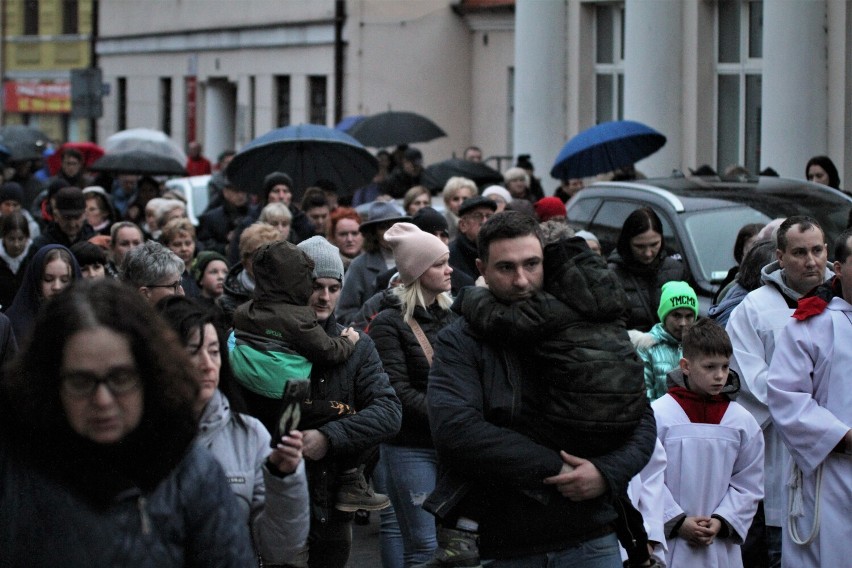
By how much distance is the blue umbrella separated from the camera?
15898mm

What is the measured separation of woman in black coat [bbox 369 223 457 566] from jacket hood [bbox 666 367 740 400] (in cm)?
102

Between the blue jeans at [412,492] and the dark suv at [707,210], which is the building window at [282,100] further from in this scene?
the blue jeans at [412,492]

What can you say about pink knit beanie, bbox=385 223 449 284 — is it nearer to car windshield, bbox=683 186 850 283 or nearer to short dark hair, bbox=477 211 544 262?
short dark hair, bbox=477 211 544 262

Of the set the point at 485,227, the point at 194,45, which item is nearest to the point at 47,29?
the point at 194,45

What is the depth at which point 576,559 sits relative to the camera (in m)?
4.98

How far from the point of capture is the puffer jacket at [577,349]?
189 inches

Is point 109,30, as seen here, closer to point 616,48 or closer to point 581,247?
point 616,48

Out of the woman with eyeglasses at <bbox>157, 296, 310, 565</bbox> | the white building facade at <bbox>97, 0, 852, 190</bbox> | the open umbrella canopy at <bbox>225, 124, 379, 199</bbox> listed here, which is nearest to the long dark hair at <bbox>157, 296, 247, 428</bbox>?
the woman with eyeglasses at <bbox>157, 296, 310, 565</bbox>

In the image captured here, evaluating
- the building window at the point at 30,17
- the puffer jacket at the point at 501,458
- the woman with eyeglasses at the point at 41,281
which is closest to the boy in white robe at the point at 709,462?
the puffer jacket at the point at 501,458

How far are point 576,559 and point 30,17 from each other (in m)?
46.5

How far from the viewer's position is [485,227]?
510 cm

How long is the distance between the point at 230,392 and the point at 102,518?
1.08m

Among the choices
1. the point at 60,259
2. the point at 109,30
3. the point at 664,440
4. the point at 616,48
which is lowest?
the point at 664,440

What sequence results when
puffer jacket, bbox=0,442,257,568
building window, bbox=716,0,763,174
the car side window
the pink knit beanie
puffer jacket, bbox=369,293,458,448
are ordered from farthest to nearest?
building window, bbox=716,0,763,174 → the car side window → the pink knit beanie → puffer jacket, bbox=369,293,458,448 → puffer jacket, bbox=0,442,257,568
